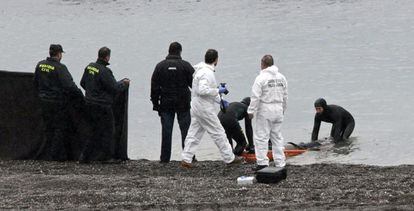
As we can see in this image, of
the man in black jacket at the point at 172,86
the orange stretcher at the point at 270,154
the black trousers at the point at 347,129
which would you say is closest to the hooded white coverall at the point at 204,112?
the man in black jacket at the point at 172,86

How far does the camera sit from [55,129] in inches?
589

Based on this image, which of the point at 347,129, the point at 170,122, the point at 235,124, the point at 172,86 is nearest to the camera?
the point at 172,86

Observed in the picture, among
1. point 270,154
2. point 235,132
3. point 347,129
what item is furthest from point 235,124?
point 347,129

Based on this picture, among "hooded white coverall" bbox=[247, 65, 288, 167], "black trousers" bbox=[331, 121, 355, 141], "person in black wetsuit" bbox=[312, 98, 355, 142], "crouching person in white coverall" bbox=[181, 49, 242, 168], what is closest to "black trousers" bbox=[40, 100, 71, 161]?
"crouching person in white coverall" bbox=[181, 49, 242, 168]

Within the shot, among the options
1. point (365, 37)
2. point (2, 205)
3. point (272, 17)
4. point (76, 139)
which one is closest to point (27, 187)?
point (2, 205)

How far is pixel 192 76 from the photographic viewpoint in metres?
→ 14.5

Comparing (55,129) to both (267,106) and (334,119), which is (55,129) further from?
(334,119)

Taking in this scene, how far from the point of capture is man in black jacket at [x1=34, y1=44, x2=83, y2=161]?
14547 millimetres

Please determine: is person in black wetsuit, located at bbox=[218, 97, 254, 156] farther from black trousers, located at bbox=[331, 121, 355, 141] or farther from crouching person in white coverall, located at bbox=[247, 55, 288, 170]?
black trousers, located at bbox=[331, 121, 355, 141]

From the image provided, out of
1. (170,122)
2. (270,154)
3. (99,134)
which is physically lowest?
(270,154)

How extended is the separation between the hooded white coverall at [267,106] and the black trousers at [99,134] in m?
2.54

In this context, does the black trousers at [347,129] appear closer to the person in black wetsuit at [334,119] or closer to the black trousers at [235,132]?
the person in black wetsuit at [334,119]

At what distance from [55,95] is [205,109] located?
248 cm

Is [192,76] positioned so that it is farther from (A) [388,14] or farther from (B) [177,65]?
(A) [388,14]
